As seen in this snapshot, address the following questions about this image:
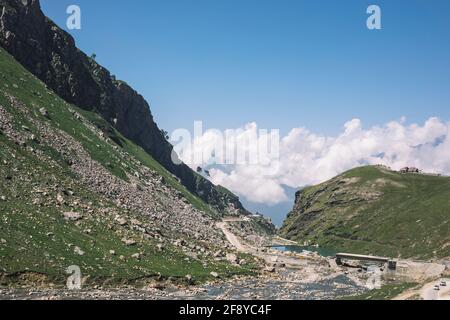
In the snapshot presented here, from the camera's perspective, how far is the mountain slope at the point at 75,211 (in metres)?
74.2

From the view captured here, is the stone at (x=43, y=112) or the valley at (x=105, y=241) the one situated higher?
the stone at (x=43, y=112)

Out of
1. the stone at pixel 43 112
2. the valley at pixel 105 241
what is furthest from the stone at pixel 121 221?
the stone at pixel 43 112

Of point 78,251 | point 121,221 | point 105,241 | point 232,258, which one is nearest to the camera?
point 78,251

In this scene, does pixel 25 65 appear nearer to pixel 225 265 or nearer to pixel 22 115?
pixel 22 115

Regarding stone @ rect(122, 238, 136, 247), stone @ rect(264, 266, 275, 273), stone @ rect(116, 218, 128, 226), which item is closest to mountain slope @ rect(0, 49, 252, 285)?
stone @ rect(122, 238, 136, 247)

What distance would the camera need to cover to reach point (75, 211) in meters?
93.3

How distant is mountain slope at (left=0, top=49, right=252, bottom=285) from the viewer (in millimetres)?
74188

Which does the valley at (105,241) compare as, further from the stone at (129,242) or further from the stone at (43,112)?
the stone at (43,112)

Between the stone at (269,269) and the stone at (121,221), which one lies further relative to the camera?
the stone at (269,269)

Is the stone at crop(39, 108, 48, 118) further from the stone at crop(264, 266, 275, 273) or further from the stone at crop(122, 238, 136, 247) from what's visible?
the stone at crop(264, 266, 275, 273)

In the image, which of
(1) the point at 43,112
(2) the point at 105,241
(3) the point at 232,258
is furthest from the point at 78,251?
(1) the point at 43,112

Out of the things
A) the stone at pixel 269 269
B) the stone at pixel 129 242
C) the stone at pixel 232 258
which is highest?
the stone at pixel 129 242

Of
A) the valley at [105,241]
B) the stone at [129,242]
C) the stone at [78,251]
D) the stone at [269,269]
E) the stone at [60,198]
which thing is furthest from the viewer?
the stone at [269,269]

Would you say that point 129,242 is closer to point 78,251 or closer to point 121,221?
point 121,221
